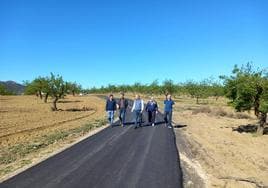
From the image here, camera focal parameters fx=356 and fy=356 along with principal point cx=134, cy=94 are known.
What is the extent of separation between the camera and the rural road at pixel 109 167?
844 centimetres

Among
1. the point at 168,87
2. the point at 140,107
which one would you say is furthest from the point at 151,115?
the point at 168,87

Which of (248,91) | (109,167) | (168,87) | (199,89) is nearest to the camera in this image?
(109,167)

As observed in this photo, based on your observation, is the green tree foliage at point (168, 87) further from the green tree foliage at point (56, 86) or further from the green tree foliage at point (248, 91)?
the green tree foliage at point (248, 91)

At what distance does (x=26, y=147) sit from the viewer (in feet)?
49.3

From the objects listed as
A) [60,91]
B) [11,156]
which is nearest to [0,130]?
[11,156]

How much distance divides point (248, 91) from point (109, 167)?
11.7 m

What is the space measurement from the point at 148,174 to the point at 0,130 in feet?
55.7

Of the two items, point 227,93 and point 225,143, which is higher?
point 227,93

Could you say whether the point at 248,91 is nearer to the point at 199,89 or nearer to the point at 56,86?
the point at 56,86

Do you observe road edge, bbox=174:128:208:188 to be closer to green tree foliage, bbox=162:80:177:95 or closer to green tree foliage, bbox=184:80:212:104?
green tree foliage, bbox=184:80:212:104

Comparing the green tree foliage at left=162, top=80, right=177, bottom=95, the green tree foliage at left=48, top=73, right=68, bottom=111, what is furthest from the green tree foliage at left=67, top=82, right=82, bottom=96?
the green tree foliage at left=162, top=80, right=177, bottom=95

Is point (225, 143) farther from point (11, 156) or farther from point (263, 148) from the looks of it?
point (11, 156)

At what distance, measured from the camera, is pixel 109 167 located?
10031 mm

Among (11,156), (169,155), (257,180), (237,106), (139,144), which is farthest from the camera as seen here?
(237,106)
